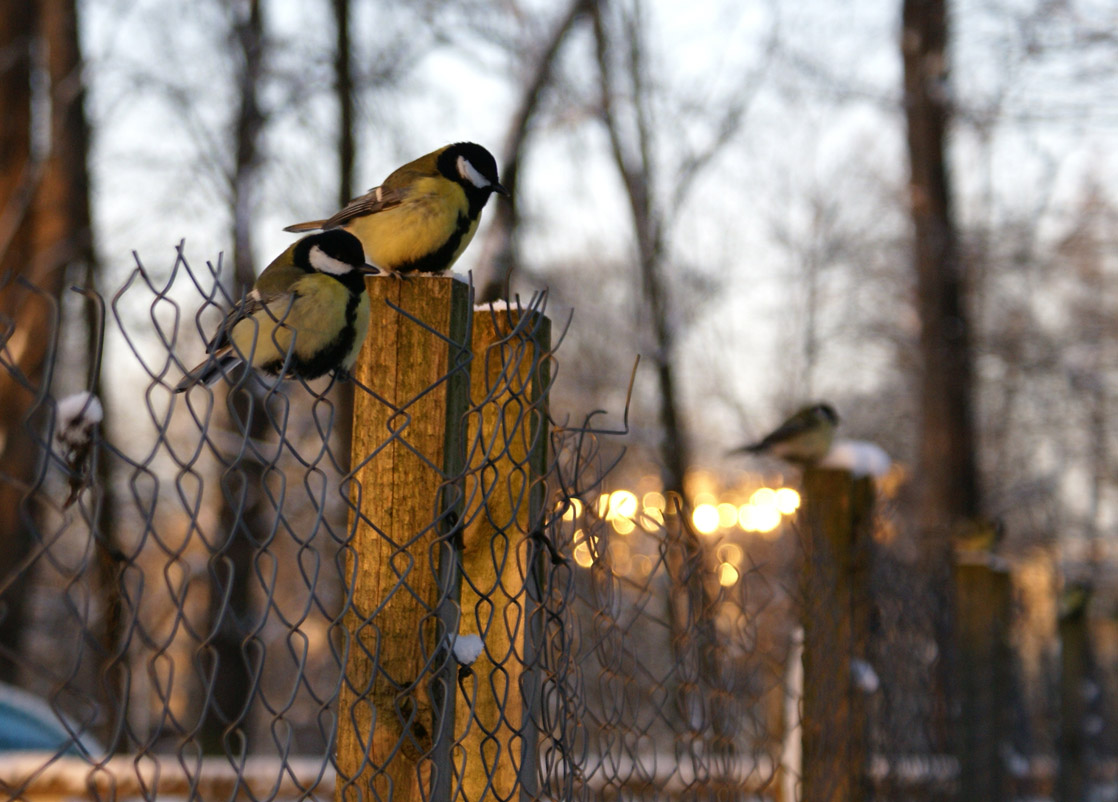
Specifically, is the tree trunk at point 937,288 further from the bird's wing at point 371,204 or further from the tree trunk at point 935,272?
the bird's wing at point 371,204

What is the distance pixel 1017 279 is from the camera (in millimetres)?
19844

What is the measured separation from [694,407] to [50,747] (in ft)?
45.7

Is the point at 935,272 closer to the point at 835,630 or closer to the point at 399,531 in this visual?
the point at 835,630

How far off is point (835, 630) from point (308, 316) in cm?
218

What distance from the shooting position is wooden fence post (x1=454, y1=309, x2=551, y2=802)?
77.1 inches

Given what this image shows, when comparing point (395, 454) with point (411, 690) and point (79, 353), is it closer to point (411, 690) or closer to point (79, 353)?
point (411, 690)

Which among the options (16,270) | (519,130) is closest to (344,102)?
(519,130)

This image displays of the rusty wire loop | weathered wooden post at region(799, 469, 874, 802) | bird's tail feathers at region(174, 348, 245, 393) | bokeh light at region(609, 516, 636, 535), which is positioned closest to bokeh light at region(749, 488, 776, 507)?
bokeh light at region(609, 516, 636, 535)

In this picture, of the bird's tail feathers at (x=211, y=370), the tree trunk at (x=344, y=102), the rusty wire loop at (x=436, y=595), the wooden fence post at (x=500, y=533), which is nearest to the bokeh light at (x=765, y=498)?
the rusty wire loop at (x=436, y=595)

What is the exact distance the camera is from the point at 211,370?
2.00 meters

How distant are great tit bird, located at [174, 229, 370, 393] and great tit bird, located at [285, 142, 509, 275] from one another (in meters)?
0.69

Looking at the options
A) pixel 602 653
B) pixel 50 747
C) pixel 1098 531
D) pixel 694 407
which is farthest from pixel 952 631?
pixel 1098 531

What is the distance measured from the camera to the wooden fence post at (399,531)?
1.72 metres

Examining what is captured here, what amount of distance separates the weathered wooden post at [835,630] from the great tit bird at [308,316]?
6.34ft
